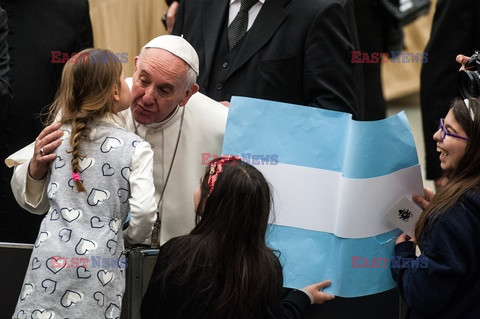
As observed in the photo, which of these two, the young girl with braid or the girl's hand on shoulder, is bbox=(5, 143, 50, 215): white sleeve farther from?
the girl's hand on shoulder

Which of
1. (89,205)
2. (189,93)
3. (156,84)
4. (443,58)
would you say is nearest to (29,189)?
(89,205)

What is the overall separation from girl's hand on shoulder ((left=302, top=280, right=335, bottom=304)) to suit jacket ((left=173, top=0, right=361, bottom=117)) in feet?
3.07

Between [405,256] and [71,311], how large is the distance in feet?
4.24

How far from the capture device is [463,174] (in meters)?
4.16

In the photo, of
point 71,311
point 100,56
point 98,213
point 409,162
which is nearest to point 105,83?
point 100,56

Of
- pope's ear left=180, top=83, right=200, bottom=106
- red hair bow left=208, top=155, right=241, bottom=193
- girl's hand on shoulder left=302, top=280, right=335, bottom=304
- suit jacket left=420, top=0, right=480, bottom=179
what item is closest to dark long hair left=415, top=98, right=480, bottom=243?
girl's hand on shoulder left=302, top=280, right=335, bottom=304

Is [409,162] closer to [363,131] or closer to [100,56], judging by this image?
[363,131]

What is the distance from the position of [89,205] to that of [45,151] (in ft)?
0.93

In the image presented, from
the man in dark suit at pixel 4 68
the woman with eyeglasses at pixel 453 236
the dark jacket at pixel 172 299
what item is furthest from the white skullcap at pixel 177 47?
the woman with eyeglasses at pixel 453 236

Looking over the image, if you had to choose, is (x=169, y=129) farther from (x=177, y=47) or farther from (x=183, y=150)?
(x=177, y=47)

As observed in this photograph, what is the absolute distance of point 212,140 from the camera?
4793 millimetres

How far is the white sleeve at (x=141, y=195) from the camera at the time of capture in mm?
4184

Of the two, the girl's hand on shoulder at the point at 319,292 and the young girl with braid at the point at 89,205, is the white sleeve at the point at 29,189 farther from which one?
the girl's hand on shoulder at the point at 319,292

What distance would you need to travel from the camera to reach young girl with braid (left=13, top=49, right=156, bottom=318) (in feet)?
13.6
